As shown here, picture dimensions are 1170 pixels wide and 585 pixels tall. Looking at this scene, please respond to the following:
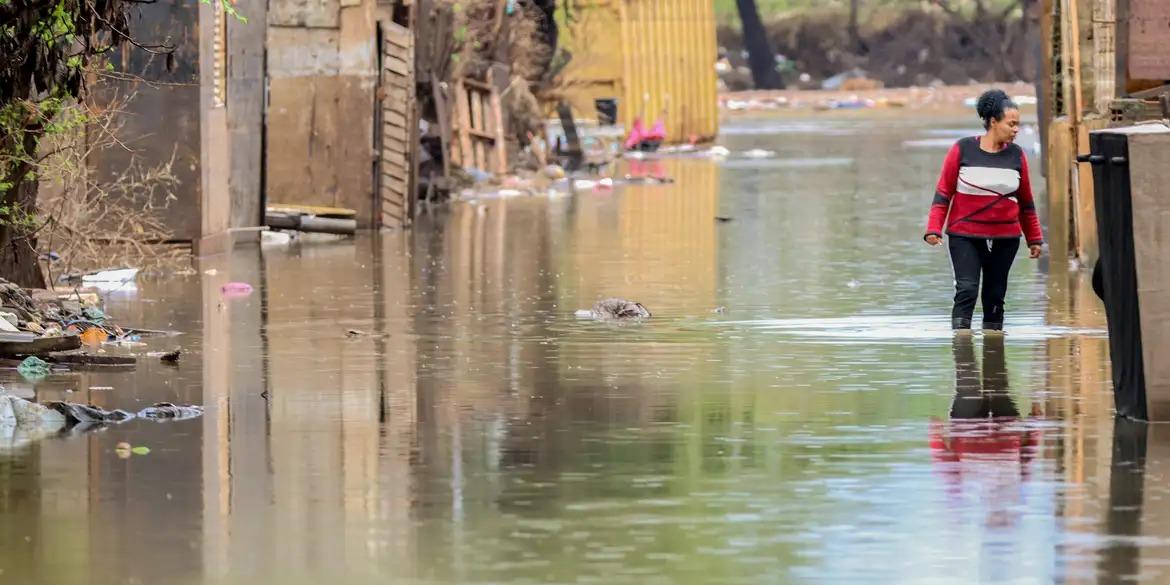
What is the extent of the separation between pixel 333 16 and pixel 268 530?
1698 centimetres

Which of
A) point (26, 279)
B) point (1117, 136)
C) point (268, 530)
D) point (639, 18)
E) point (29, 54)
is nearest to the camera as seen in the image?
point (268, 530)

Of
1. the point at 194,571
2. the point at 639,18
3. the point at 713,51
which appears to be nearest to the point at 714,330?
the point at 194,571

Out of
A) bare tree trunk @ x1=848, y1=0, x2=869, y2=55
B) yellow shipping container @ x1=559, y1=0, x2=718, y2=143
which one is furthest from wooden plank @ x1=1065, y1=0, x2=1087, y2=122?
bare tree trunk @ x1=848, y1=0, x2=869, y2=55

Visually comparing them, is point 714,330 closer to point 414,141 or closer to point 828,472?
point 828,472

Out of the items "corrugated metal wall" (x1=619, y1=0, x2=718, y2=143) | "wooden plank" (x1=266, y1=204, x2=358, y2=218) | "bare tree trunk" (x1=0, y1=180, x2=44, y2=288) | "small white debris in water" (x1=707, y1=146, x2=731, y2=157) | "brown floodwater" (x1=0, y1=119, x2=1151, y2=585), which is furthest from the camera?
"corrugated metal wall" (x1=619, y1=0, x2=718, y2=143)

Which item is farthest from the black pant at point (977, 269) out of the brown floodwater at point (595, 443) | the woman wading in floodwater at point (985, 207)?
the brown floodwater at point (595, 443)

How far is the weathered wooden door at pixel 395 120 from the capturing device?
25.6m

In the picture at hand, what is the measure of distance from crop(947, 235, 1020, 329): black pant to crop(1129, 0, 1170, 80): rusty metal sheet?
372 centimetres

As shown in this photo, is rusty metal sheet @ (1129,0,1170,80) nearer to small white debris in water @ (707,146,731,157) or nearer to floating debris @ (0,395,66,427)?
floating debris @ (0,395,66,427)

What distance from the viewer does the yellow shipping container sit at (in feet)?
151

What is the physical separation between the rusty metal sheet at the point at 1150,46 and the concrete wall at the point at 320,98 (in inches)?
367

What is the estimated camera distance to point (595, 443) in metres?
10.5

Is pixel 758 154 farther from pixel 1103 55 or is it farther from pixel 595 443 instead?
pixel 595 443

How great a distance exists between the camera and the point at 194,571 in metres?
7.80
